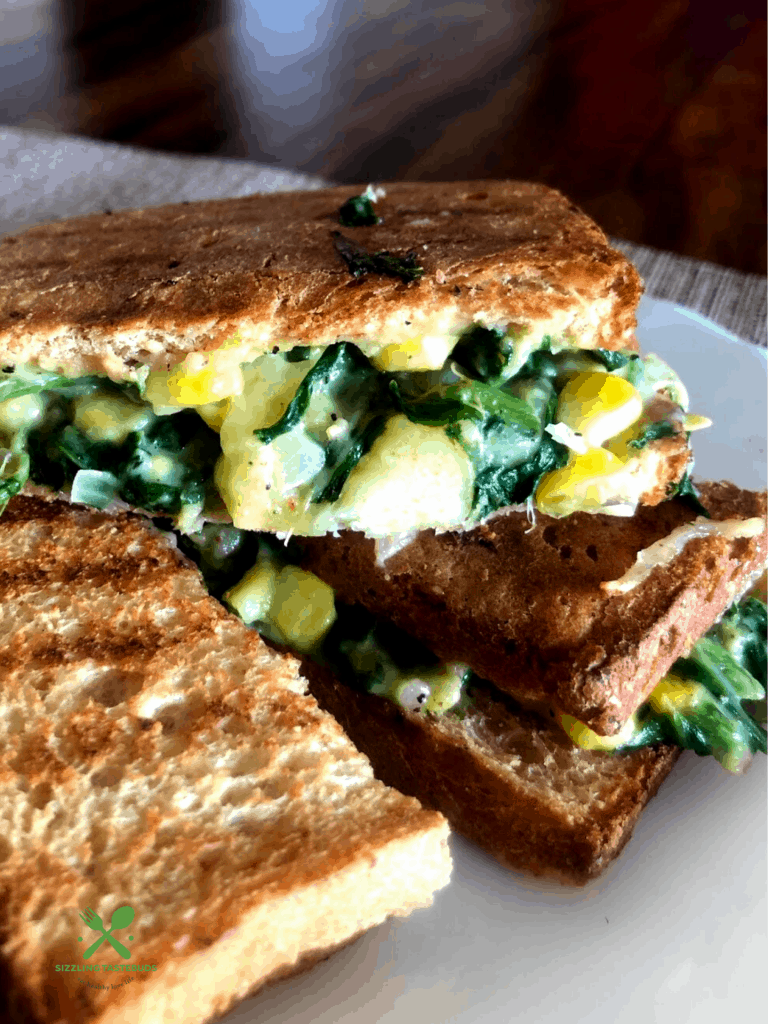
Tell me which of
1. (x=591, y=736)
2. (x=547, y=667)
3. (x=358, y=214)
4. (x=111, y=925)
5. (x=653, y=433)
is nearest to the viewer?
(x=111, y=925)

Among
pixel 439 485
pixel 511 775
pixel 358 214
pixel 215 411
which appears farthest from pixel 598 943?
pixel 358 214

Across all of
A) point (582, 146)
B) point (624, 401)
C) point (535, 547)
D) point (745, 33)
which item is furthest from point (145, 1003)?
point (745, 33)

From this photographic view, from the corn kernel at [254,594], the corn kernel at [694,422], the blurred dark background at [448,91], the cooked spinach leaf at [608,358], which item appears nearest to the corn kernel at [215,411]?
the corn kernel at [254,594]

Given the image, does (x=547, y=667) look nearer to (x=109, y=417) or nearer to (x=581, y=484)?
(x=581, y=484)

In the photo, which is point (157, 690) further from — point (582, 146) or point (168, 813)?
point (582, 146)

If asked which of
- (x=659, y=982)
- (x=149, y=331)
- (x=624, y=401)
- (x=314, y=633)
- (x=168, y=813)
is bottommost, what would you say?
(x=659, y=982)

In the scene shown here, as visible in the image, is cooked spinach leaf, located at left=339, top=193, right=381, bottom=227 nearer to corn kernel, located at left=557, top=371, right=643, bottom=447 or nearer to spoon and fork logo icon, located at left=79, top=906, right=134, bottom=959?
corn kernel, located at left=557, top=371, right=643, bottom=447
